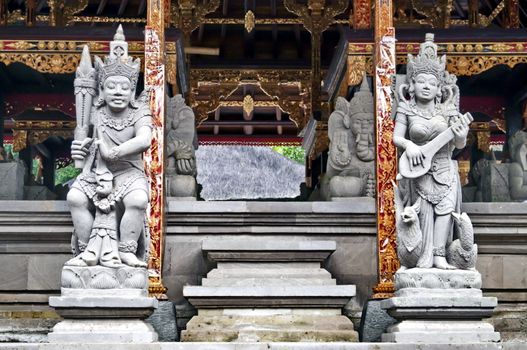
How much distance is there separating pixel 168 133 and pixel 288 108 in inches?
285

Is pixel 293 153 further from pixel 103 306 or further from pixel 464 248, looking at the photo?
pixel 103 306

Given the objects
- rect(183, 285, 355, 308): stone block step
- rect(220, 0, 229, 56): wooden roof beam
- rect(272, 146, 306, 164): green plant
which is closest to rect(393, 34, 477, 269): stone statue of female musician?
rect(183, 285, 355, 308): stone block step

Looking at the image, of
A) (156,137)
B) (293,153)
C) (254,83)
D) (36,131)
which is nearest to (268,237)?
(156,137)

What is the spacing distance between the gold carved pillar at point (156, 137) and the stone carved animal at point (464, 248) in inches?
117

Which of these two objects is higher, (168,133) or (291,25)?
(291,25)

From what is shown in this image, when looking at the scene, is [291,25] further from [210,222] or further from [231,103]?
[210,222]

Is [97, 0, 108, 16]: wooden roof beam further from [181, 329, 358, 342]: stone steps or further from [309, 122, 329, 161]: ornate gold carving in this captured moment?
[181, 329, 358, 342]: stone steps

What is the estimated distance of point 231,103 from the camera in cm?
2141

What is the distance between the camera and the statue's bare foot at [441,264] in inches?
358

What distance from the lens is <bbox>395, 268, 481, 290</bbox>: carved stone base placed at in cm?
895

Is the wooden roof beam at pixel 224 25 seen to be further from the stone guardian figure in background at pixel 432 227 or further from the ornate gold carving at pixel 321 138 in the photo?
the stone guardian figure in background at pixel 432 227

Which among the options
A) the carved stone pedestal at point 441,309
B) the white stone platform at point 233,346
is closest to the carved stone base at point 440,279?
the carved stone pedestal at point 441,309

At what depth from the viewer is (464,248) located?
9117 mm

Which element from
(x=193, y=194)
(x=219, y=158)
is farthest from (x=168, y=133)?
(x=219, y=158)
